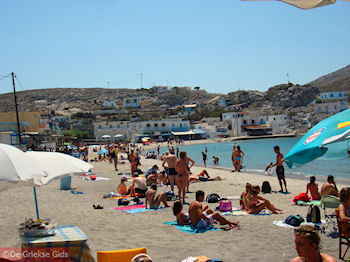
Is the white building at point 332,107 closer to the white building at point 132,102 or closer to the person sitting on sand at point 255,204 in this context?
the white building at point 132,102

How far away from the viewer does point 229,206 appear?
8070mm

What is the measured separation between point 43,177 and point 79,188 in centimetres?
871

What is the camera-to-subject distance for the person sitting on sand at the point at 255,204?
25.0ft

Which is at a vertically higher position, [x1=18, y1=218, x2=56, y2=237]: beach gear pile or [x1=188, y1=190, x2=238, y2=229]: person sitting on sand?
[x1=18, y1=218, x2=56, y2=237]: beach gear pile

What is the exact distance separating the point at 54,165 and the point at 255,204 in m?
4.54

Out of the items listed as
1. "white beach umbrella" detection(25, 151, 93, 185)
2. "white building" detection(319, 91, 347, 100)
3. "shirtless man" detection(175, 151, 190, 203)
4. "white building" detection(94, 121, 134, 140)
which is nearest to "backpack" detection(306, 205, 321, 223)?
"shirtless man" detection(175, 151, 190, 203)

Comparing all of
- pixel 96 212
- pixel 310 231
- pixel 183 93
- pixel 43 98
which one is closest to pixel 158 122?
pixel 183 93

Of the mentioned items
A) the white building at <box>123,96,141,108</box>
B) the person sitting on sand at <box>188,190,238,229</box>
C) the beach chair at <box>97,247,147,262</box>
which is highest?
the white building at <box>123,96,141,108</box>

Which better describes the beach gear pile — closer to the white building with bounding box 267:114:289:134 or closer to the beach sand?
the beach sand

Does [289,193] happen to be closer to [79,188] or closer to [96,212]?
[96,212]

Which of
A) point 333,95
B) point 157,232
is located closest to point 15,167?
point 157,232

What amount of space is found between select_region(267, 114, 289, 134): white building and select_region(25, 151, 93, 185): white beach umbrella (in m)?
76.4

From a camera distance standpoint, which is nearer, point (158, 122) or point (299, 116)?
point (158, 122)

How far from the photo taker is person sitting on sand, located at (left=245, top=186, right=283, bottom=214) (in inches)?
300
